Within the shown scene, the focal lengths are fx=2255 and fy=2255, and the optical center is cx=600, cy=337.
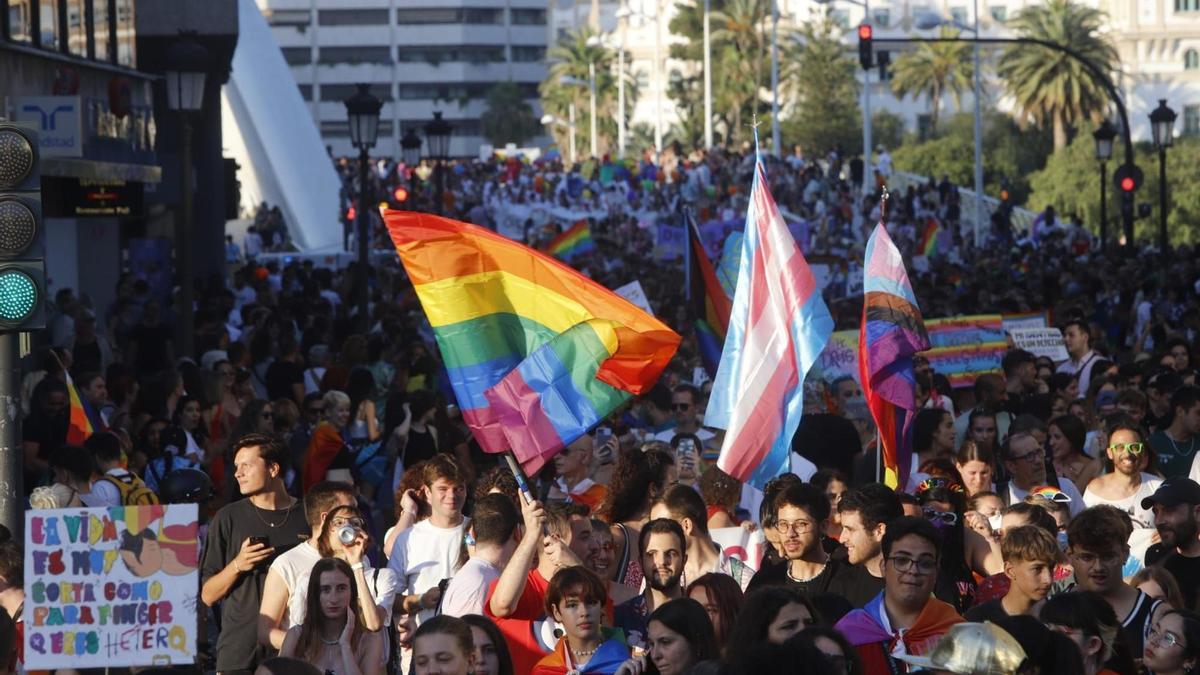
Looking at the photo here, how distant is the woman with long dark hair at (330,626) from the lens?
744 centimetres

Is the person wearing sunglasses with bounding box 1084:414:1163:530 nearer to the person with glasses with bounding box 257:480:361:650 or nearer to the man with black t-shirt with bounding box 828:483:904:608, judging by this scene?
the man with black t-shirt with bounding box 828:483:904:608

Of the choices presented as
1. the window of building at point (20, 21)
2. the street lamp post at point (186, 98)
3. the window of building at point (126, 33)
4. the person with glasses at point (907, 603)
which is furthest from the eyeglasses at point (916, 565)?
the window of building at point (126, 33)

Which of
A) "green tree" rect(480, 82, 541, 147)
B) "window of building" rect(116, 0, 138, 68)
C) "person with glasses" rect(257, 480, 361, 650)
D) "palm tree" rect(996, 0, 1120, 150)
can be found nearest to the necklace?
"person with glasses" rect(257, 480, 361, 650)

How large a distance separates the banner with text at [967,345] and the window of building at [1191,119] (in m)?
99.0

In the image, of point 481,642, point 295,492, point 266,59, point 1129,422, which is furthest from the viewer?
point 266,59

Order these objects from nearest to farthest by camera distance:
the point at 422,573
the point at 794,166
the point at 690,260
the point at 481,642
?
the point at 481,642
the point at 422,573
the point at 690,260
the point at 794,166

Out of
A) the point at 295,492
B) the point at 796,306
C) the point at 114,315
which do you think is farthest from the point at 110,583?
the point at 114,315

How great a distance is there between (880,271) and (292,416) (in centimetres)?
357

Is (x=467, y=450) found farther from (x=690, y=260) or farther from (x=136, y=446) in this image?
(x=690, y=260)

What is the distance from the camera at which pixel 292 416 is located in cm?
1268

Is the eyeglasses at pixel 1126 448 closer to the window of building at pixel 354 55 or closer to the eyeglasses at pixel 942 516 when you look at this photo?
the eyeglasses at pixel 942 516

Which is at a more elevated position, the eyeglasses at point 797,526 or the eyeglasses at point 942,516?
the eyeglasses at point 797,526

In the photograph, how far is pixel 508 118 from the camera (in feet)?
438

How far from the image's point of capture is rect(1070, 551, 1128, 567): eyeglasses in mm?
7277
